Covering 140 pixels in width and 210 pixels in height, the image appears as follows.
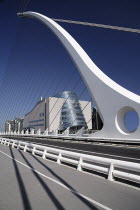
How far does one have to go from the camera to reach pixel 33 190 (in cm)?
628

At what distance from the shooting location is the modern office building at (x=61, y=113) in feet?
322

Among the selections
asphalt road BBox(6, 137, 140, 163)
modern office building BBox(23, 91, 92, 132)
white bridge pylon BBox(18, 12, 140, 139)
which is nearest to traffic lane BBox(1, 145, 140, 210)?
asphalt road BBox(6, 137, 140, 163)

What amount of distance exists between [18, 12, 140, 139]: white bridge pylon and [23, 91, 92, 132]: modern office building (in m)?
63.3

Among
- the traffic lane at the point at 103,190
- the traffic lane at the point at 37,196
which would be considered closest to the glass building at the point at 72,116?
the traffic lane at the point at 103,190

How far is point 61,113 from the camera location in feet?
340

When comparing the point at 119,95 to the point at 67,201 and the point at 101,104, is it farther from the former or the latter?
the point at 67,201

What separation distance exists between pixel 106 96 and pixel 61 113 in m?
78.7

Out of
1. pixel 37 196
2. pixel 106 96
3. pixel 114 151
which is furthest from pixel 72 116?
pixel 37 196

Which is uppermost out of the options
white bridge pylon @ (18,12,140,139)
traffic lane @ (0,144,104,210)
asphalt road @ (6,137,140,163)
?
white bridge pylon @ (18,12,140,139)

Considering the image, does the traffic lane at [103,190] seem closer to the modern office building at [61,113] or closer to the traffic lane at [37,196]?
the traffic lane at [37,196]

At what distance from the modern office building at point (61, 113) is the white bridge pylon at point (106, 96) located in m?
63.3

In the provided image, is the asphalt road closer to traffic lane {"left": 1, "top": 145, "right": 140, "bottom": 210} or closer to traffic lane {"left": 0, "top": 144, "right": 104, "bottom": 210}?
traffic lane {"left": 1, "top": 145, "right": 140, "bottom": 210}

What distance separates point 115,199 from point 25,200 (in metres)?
2.11

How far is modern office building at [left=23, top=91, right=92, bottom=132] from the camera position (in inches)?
3861
